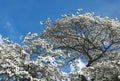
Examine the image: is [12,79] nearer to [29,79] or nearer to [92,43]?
[29,79]

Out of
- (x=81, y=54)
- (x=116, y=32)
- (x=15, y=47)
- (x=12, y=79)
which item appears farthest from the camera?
(x=81, y=54)

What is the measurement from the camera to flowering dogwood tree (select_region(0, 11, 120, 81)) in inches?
1168

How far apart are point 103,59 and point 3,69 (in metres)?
13.2

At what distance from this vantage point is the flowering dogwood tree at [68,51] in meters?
29.7

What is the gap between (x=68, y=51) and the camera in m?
41.0

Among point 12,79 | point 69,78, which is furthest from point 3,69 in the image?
point 69,78

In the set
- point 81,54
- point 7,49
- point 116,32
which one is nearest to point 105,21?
point 116,32

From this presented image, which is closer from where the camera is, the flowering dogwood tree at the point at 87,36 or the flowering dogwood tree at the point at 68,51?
the flowering dogwood tree at the point at 68,51

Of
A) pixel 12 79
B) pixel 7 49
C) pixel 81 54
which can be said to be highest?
pixel 81 54

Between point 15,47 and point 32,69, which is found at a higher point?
point 15,47

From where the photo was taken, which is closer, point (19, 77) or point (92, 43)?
point (19, 77)

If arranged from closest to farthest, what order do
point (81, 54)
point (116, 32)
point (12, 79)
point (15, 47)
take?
point (12, 79) → point (15, 47) → point (116, 32) → point (81, 54)

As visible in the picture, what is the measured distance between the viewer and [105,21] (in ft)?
128

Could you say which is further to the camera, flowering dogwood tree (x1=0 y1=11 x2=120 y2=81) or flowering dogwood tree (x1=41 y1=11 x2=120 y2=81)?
flowering dogwood tree (x1=41 y1=11 x2=120 y2=81)
